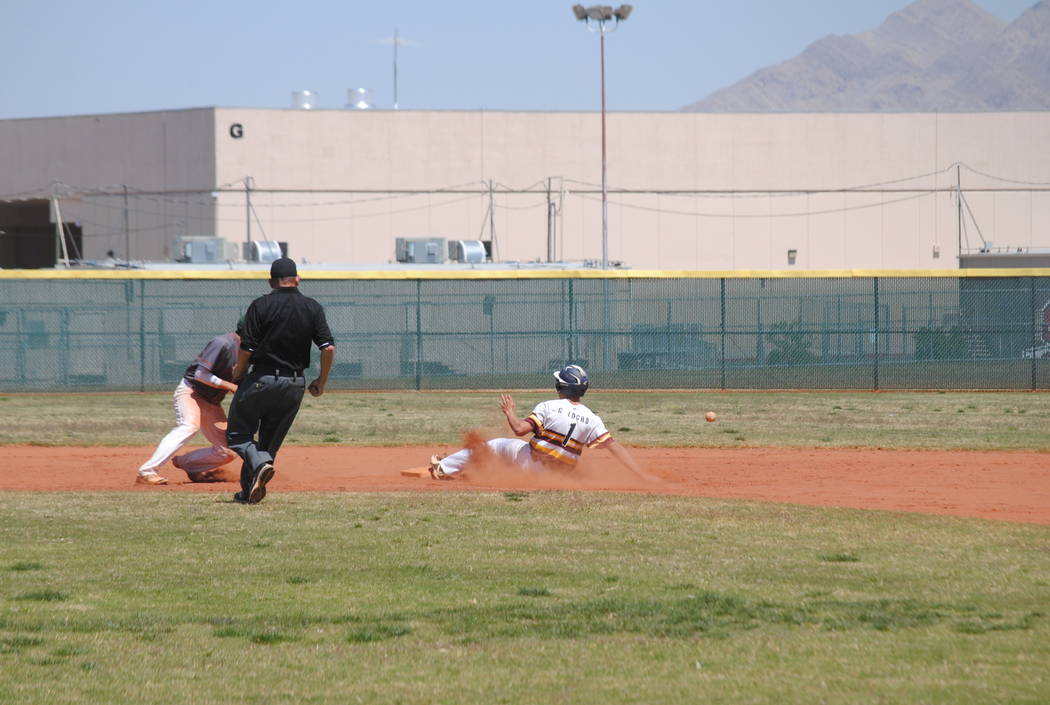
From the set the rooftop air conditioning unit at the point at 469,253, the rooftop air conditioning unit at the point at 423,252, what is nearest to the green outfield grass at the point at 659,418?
the rooftop air conditioning unit at the point at 469,253

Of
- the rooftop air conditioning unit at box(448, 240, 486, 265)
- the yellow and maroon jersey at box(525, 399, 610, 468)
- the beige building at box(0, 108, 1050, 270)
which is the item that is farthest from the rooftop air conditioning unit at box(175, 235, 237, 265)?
the yellow and maroon jersey at box(525, 399, 610, 468)

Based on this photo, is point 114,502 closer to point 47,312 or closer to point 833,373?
point 47,312

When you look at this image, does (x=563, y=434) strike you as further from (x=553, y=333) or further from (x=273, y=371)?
(x=553, y=333)

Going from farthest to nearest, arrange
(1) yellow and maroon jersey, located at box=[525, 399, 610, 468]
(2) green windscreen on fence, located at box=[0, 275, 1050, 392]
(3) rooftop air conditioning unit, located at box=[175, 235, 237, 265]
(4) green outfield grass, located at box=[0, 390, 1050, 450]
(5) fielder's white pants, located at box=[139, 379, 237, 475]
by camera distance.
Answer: (3) rooftop air conditioning unit, located at box=[175, 235, 237, 265] < (2) green windscreen on fence, located at box=[0, 275, 1050, 392] < (4) green outfield grass, located at box=[0, 390, 1050, 450] < (5) fielder's white pants, located at box=[139, 379, 237, 475] < (1) yellow and maroon jersey, located at box=[525, 399, 610, 468]

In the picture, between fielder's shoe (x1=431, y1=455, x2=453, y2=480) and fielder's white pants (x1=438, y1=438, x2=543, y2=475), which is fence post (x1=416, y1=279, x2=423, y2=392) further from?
fielder's white pants (x1=438, y1=438, x2=543, y2=475)

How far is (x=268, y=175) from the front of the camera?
51656 mm

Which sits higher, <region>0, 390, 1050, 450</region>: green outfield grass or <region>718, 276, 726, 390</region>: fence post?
<region>718, 276, 726, 390</region>: fence post

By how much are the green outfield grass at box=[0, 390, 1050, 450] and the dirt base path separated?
1.13 m

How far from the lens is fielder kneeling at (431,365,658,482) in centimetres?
1200

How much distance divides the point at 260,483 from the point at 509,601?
387cm

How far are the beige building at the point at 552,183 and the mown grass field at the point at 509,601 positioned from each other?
134ft

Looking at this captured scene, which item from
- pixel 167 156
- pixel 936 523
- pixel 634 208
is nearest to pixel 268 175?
pixel 167 156

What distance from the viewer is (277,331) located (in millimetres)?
10062

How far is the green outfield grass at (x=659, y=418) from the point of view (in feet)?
61.4
